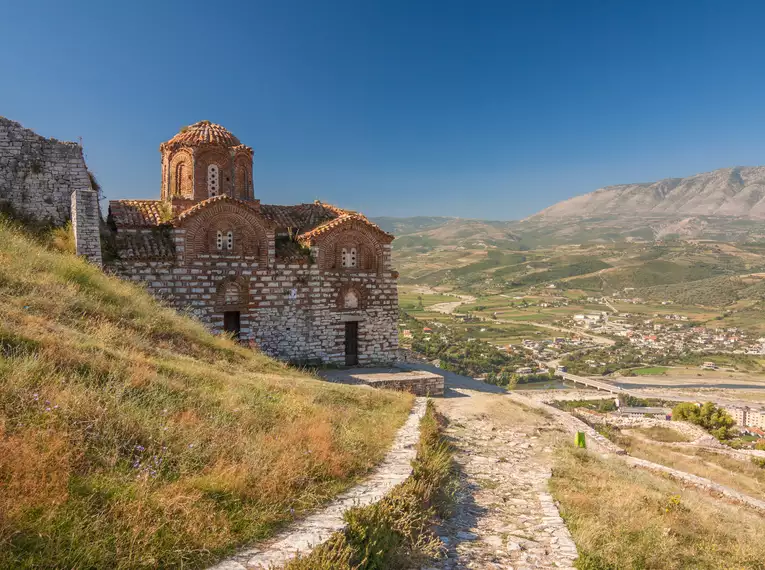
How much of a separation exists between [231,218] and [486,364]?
45724mm

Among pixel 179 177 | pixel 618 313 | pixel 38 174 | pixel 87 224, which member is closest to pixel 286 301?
pixel 179 177

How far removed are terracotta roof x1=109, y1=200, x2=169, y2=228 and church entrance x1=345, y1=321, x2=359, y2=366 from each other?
7523 millimetres

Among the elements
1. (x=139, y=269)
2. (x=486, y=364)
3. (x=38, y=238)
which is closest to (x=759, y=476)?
(x=139, y=269)

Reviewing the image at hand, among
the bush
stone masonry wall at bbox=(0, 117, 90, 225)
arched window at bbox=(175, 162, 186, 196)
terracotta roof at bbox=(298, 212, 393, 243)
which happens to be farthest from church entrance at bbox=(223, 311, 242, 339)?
the bush

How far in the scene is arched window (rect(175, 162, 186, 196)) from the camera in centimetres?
1775

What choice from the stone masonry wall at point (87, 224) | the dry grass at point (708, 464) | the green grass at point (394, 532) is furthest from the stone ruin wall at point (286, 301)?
the green grass at point (394, 532)

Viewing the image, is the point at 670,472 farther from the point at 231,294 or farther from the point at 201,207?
the point at 201,207

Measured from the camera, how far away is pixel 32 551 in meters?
3.14

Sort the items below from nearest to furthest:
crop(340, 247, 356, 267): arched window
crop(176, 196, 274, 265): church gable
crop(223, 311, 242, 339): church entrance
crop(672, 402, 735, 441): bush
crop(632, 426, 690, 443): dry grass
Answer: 1. crop(176, 196, 274, 265): church gable
2. crop(223, 311, 242, 339): church entrance
3. crop(340, 247, 356, 267): arched window
4. crop(632, 426, 690, 443): dry grass
5. crop(672, 402, 735, 441): bush

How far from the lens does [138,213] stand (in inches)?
638

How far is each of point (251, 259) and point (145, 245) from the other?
10.8 ft

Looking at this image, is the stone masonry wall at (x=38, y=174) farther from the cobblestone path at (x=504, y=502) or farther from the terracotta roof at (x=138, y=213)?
the cobblestone path at (x=504, y=502)

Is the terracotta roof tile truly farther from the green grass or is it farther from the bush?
the bush

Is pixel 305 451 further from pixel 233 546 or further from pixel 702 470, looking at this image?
pixel 702 470
